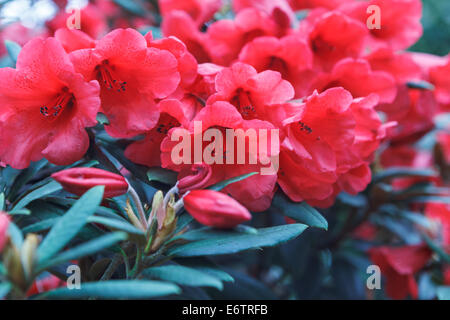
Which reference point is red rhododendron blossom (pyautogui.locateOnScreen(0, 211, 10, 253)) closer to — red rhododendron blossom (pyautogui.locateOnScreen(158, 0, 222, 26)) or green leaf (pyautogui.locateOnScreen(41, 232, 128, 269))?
green leaf (pyautogui.locateOnScreen(41, 232, 128, 269))

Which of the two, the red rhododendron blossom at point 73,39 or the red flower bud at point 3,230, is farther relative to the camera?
the red rhododendron blossom at point 73,39

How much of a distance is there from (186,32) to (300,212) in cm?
52

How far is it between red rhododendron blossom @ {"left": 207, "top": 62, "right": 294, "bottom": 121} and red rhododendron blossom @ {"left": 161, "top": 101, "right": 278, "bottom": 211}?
0.18ft

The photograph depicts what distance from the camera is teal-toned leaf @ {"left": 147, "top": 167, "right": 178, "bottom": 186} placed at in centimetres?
70

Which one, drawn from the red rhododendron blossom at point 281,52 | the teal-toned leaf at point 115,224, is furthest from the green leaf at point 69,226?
the red rhododendron blossom at point 281,52

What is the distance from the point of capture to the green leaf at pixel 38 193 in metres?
0.63

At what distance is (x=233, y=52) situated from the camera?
37.5 inches

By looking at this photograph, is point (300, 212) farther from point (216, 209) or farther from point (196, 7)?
point (196, 7)

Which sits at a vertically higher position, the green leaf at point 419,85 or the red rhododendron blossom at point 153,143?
the green leaf at point 419,85

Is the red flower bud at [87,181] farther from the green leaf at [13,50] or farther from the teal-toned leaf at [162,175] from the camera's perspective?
the green leaf at [13,50]

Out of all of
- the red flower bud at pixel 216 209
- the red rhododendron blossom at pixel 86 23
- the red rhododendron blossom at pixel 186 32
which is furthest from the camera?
the red rhododendron blossom at pixel 86 23

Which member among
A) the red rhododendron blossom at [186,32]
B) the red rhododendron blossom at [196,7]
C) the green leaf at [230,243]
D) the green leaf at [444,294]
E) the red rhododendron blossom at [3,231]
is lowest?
the green leaf at [444,294]

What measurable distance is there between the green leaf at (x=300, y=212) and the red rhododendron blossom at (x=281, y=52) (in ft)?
0.96

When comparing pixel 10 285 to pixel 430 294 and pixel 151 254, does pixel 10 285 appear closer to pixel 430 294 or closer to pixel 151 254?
pixel 151 254
